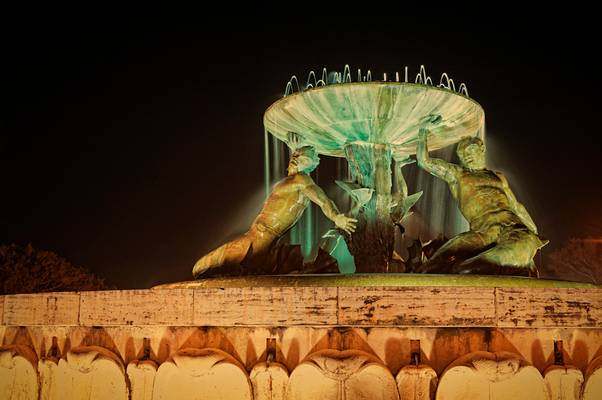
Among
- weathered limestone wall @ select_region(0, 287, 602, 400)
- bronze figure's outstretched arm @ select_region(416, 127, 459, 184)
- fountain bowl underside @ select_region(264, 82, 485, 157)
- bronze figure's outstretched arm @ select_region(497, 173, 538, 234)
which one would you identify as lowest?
weathered limestone wall @ select_region(0, 287, 602, 400)

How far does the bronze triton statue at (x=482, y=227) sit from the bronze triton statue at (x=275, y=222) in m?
1.20

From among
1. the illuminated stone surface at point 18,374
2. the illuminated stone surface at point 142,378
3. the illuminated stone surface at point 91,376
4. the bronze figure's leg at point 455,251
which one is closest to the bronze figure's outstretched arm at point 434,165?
the bronze figure's leg at point 455,251

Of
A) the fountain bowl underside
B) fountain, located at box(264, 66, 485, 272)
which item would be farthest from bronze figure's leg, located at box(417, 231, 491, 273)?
the fountain bowl underside

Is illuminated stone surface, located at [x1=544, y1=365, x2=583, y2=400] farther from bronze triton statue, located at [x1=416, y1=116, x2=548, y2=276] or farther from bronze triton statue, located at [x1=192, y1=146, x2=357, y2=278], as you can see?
bronze triton statue, located at [x1=192, y1=146, x2=357, y2=278]

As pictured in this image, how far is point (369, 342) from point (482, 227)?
291 cm

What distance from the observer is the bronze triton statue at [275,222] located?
7008 mm

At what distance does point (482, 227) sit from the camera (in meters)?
6.82

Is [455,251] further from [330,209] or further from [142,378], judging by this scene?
[142,378]

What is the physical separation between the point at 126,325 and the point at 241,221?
29.9 meters

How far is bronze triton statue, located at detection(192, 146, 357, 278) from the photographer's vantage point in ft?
23.0

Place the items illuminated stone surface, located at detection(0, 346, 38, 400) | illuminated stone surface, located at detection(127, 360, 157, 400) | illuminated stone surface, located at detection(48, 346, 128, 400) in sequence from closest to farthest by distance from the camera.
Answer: illuminated stone surface, located at detection(127, 360, 157, 400)
illuminated stone surface, located at detection(48, 346, 128, 400)
illuminated stone surface, located at detection(0, 346, 38, 400)

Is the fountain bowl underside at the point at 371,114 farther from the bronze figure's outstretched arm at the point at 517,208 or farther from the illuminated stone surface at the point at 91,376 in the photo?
the illuminated stone surface at the point at 91,376

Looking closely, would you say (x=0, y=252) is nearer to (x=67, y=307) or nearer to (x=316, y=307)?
(x=67, y=307)

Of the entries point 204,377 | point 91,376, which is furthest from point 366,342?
point 91,376
